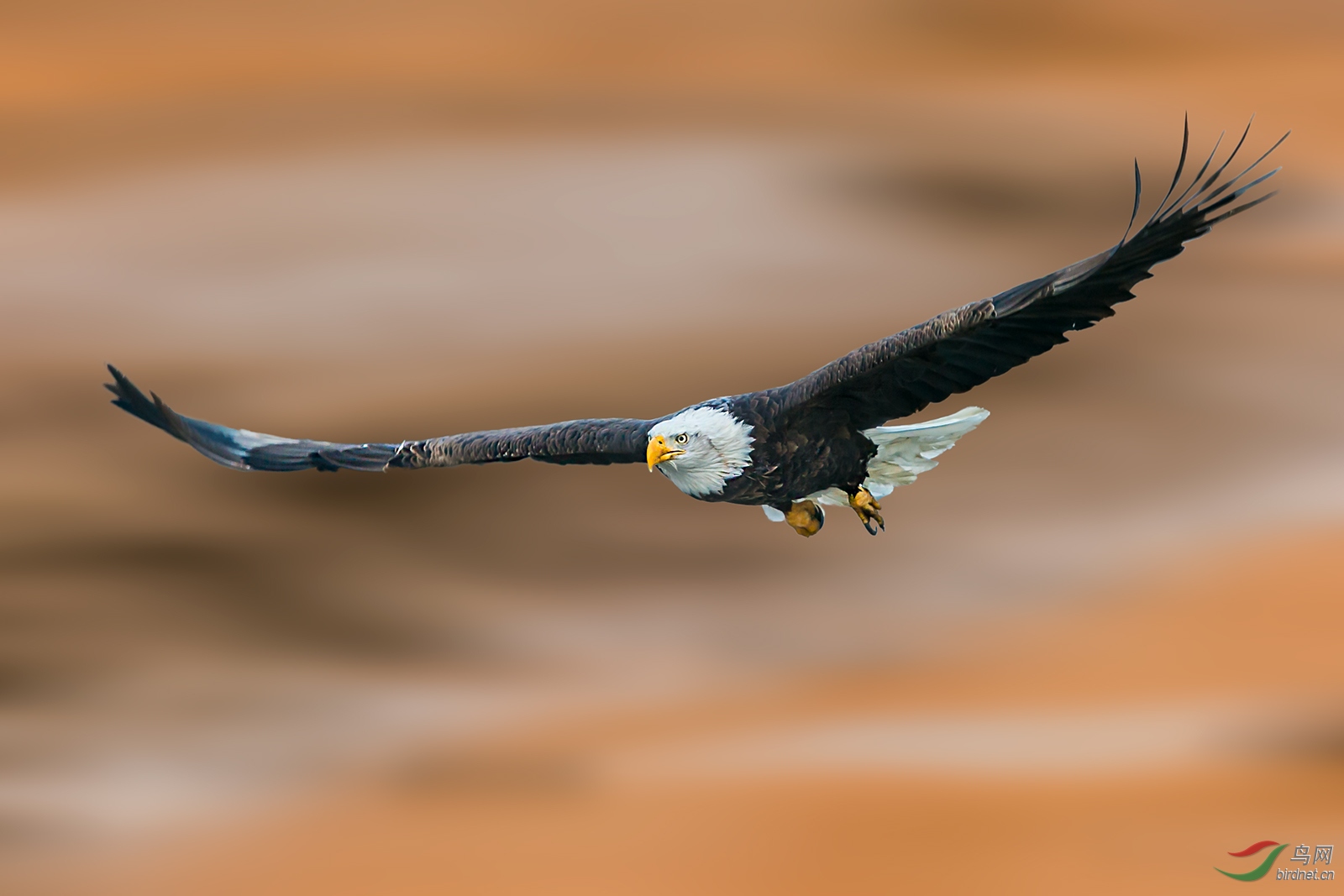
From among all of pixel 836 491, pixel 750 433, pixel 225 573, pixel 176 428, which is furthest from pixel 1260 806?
pixel 225 573

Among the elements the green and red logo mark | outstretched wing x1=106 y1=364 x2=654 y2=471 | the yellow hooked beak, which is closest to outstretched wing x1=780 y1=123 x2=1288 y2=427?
the yellow hooked beak

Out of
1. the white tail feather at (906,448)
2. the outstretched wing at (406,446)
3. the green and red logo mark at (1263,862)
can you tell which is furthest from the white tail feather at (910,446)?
the green and red logo mark at (1263,862)

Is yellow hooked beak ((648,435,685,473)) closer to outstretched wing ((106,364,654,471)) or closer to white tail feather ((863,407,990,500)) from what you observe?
outstretched wing ((106,364,654,471))

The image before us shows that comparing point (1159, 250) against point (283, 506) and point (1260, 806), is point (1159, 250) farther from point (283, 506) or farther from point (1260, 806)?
point (283, 506)

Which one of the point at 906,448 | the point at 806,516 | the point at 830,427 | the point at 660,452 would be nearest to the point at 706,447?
the point at 660,452
